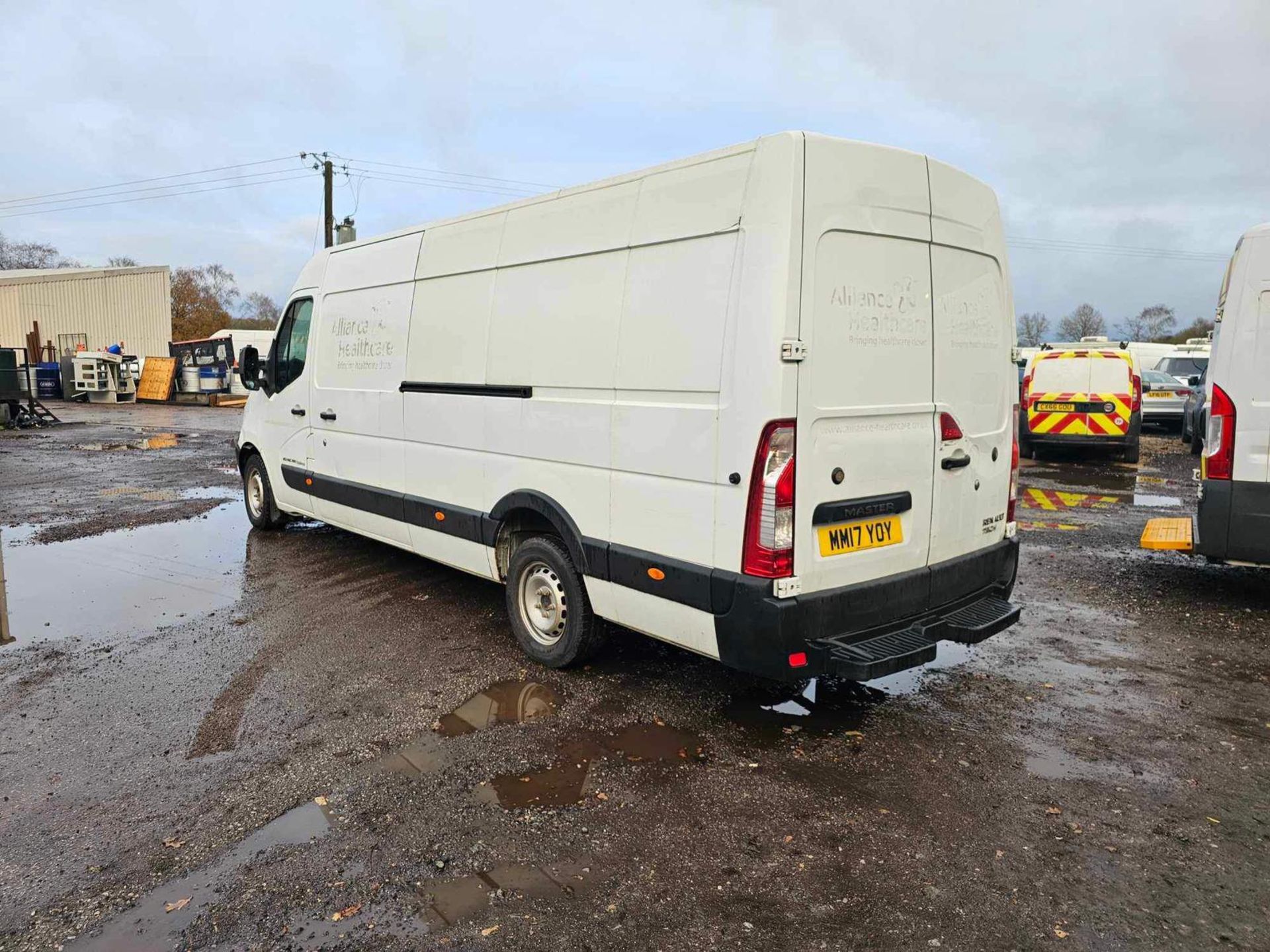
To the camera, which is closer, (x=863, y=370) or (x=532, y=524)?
(x=863, y=370)

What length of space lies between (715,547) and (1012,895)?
5.50 feet

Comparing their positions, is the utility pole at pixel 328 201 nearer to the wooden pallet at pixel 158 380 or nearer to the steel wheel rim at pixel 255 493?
the wooden pallet at pixel 158 380

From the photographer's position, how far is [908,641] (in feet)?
12.8

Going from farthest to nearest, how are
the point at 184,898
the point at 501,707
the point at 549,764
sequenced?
the point at 501,707 < the point at 549,764 < the point at 184,898

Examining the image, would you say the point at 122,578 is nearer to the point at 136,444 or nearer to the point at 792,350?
the point at 792,350

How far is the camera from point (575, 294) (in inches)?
175

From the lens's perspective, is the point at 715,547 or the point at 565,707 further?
the point at 565,707

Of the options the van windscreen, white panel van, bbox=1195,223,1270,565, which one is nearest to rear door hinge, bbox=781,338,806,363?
white panel van, bbox=1195,223,1270,565

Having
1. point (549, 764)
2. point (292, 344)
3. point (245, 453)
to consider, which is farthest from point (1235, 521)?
point (245, 453)

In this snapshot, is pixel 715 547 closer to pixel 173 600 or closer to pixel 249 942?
pixel 249 942

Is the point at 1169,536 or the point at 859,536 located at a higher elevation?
the point at 859,536

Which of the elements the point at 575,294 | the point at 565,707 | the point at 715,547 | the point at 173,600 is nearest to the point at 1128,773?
the point at 715,547

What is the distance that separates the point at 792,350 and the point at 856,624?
4.25 ft

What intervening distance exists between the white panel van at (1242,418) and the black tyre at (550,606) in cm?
433
